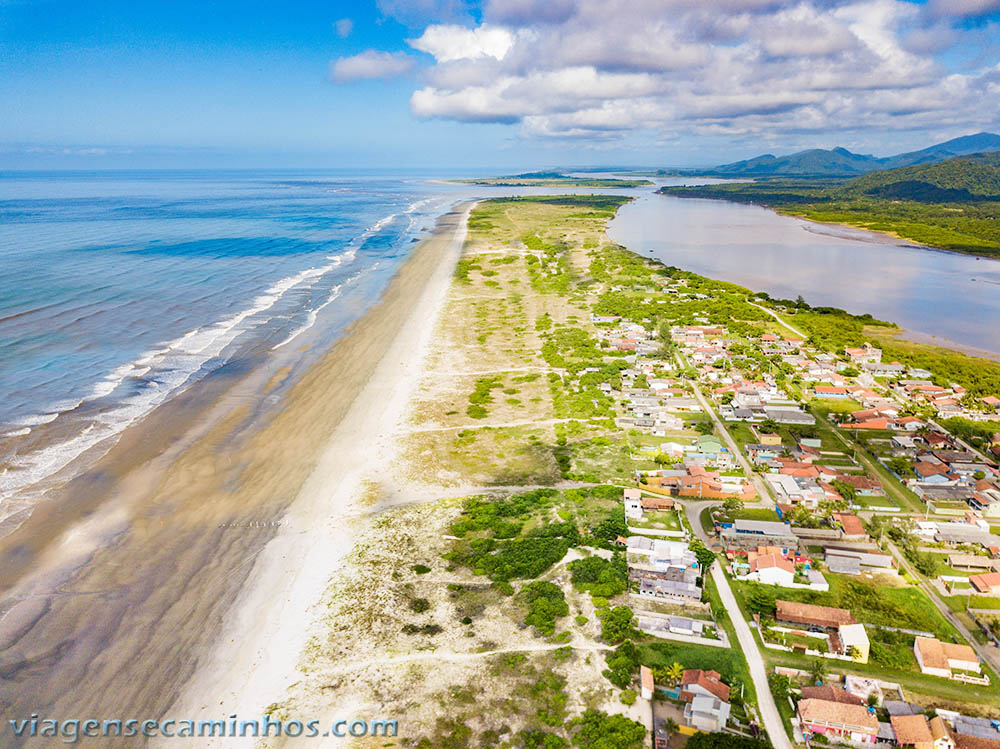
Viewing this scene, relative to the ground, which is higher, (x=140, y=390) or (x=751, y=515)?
(x=140, y=390)

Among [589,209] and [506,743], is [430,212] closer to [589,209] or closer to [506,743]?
[589,209]

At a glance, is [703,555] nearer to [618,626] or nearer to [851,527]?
[618,626]

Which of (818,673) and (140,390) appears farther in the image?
(140,390)

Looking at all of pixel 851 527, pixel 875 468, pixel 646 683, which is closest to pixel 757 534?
pixel 851 527

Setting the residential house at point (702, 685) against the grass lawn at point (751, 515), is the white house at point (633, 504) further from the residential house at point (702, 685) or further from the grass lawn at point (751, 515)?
the residential house at point (702, 685)

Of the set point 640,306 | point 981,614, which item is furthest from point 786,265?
point 981,614

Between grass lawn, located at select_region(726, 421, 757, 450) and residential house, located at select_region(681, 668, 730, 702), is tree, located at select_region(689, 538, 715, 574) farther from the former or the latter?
grass lawn, located at select_region(726, 421, 757, 450)
